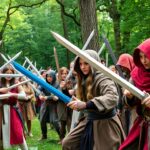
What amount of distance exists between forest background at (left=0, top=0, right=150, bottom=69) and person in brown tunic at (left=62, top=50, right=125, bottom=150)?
2290 mm

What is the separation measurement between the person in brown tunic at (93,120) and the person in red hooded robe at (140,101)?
23.4 inches

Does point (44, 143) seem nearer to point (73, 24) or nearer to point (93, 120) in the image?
point (93, 120)

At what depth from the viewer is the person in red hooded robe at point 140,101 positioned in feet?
14.0

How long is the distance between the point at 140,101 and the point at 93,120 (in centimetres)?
120

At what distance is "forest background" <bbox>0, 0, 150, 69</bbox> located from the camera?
1009cm

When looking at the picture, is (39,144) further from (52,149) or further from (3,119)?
(3,119)

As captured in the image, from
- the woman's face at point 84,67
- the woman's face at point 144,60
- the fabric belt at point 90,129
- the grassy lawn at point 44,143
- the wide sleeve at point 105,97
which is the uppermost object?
the woman's face at point 144,60

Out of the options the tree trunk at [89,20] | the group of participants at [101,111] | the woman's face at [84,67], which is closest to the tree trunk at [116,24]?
the tree trunk at [89,20]

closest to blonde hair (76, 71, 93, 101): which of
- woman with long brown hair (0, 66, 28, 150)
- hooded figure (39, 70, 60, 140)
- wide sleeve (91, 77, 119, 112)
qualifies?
wide sleeve (91, 77, 119, 112)

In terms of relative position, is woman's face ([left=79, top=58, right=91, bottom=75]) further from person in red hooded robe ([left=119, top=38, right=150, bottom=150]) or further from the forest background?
the forest background

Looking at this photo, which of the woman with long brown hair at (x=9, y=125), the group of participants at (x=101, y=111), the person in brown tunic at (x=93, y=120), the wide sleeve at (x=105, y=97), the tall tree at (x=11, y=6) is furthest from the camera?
the tall tree at (x=11, y=6)

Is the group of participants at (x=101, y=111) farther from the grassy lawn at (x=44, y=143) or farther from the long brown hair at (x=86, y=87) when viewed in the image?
the grassy lawn at (x=44, y=143)

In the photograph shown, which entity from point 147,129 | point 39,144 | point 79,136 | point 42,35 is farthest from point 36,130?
point 42,35

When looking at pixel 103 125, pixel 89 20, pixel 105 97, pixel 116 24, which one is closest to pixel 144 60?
pixel 105 97
